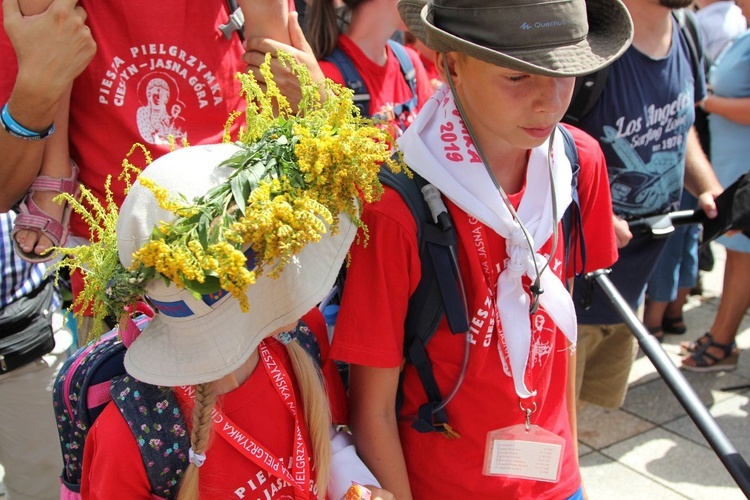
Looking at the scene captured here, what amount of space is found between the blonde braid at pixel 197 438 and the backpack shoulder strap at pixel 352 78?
187cm

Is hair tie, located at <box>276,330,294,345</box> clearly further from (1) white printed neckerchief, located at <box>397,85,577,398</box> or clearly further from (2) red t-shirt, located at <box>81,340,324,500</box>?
(1) white printed neckerchief, located at <box>397,85,577,398</box>

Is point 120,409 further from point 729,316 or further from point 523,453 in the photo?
point 729,316

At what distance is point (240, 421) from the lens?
5.57ft

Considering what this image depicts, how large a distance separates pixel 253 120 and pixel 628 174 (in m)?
1.91

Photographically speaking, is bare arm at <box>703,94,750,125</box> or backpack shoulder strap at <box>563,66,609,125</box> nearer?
backpack shoulder strap at <box>563,66,609,125</box>

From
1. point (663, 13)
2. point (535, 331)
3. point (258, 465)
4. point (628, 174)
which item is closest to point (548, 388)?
point (535, 331)

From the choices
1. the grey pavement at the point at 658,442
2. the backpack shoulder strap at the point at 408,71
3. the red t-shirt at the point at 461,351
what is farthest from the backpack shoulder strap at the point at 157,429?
the grey pavement at the point at 658,442

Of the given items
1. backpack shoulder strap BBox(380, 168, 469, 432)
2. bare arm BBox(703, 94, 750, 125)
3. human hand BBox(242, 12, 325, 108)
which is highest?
human hand BBox(242, 12, 325, 108)

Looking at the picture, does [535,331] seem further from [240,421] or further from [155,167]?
[155,167]

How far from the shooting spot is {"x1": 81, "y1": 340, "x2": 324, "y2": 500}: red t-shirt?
60.4 inches

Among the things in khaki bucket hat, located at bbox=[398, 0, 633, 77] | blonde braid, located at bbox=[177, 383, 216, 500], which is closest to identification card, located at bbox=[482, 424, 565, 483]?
blonde braid, located at bbox=[177, 383, 216, 500]

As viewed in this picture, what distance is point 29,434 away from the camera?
289 cm

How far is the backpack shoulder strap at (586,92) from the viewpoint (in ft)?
9.59

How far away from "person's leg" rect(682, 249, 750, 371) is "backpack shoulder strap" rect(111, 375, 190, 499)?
13.0 feet
